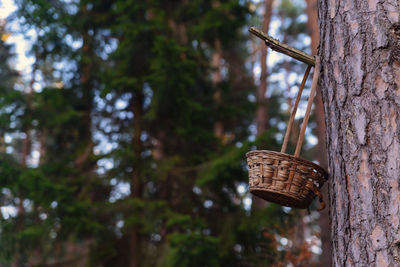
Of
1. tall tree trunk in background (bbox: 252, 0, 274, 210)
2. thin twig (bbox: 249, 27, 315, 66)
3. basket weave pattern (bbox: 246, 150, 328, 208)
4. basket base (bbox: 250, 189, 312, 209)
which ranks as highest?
tall tree trunk in background (bbox: 252, 0, 274, 210)

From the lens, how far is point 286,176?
7.41 ft

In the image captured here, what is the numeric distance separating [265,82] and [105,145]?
417 cm

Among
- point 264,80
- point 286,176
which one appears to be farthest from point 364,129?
point 264,80

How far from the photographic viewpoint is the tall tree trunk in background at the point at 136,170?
6.36m

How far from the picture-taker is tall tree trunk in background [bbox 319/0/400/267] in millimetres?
1999

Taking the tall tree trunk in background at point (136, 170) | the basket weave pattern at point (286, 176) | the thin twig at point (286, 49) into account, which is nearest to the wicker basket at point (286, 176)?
the basket weave pattern at point (286, 176)

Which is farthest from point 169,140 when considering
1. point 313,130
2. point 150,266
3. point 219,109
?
point 313,130

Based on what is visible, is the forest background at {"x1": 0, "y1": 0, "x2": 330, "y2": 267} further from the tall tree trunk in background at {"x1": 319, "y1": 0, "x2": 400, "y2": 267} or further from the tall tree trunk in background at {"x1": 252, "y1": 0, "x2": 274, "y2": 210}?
the tall tree trunk in background at {"x1": 319, "y1": 0, "x2": 400, "y2": 267}

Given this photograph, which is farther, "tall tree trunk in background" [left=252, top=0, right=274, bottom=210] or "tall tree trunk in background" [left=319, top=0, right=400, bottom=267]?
"tall tree trunk in background" [left=252, top=0, right=274, bottom=210]

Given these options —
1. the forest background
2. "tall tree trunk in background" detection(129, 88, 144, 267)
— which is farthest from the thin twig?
"tall tree trunk in background" detection(129, 88, 144, 267)

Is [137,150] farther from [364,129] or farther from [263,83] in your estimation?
[364,129]

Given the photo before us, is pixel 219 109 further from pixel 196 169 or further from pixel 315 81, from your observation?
pixel 315 81

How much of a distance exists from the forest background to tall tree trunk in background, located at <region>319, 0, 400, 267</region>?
11.0 feet

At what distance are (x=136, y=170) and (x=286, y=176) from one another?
4465mm
